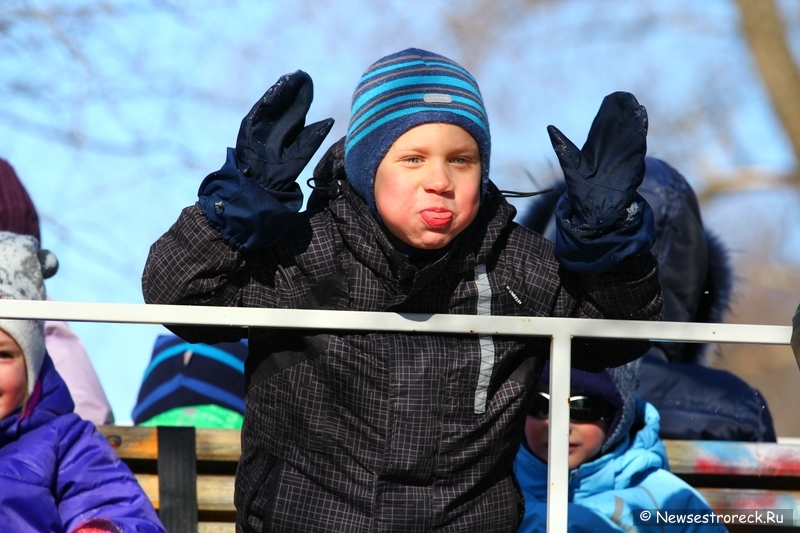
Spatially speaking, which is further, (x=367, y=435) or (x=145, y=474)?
(x=145, y=474)

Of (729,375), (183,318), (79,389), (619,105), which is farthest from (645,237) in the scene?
(79,389)

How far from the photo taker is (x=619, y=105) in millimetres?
1899

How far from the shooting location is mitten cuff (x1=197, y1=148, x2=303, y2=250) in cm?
180

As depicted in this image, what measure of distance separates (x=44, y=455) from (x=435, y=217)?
3.58ft

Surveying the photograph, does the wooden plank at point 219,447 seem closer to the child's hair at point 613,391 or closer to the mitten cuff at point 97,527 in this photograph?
the mitten cuff at point 97,527

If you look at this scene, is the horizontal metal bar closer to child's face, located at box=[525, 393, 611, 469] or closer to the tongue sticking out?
the tongue sticking out

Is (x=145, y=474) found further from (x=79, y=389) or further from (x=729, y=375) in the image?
(x=729, y=375)

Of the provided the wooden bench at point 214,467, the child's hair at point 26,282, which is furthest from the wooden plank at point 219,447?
the child's hair at point 26,282

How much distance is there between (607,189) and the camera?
73.1 inches

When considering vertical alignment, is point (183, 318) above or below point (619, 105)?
below

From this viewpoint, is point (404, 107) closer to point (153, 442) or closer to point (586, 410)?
point (586, 410)

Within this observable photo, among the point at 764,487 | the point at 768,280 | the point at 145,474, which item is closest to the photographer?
the point at 764,487

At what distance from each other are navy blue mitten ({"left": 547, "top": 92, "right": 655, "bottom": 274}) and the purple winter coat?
3.67ft

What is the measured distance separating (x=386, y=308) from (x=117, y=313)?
49cm
